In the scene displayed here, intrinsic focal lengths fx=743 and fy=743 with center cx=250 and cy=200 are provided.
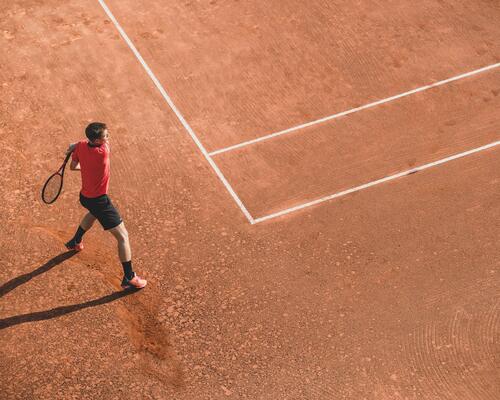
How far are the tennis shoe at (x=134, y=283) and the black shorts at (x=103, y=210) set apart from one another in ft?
2.83

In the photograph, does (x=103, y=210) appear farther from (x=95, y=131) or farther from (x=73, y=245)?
(x=73, y=245)

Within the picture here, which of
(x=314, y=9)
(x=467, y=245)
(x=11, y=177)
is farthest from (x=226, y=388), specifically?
(x=314, y=9)

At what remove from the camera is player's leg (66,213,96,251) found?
10016mm

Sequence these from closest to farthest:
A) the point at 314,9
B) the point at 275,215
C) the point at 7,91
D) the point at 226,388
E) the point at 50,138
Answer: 1. the point at 226,388
2. the point at 275,215
3. the point at 50,138
4. the point at 7,91
5. the point at 314,9

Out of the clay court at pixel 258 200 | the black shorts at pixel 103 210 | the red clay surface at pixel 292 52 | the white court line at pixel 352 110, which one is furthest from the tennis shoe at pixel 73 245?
the red clay surface at pixel 292 52

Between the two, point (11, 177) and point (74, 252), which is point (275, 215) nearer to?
point (74, 252)

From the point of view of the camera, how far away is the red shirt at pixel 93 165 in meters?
9.09

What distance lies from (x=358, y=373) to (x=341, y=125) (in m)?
4.98

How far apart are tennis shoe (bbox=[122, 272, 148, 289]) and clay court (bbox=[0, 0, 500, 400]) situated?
0.10m

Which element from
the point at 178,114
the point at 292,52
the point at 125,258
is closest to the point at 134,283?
the point at 125,258

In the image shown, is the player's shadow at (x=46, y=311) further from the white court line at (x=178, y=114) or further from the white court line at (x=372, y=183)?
the white court line at (x=372, y=183)

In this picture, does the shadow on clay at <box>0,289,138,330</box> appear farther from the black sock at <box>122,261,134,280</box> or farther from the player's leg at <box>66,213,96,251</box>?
the player's leg at <box>66,213,96,251</box>

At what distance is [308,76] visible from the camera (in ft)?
45.4

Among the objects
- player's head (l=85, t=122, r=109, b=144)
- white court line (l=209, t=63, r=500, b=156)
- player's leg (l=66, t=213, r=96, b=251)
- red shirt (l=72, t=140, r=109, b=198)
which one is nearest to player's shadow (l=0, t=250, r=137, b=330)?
player's leg (l=66, t=213, r=96, b=251)
